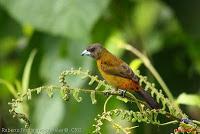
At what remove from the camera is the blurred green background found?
2.69m

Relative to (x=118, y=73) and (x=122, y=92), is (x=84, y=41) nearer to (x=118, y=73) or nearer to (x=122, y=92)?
(x=118, y=73)

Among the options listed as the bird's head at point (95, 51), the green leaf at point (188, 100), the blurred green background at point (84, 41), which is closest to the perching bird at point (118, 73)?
the bird's head at point (95, 51)

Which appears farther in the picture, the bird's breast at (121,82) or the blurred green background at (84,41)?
the blurred green background at (84,41)

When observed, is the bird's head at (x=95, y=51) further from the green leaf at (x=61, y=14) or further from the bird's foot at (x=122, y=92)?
the green leaf at (x=61, y=14)

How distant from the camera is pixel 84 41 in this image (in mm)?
2736

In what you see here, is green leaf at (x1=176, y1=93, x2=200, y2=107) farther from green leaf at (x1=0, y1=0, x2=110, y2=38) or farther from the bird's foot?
green leaf at (x1=0, y1=0, x2=110, y2=38)

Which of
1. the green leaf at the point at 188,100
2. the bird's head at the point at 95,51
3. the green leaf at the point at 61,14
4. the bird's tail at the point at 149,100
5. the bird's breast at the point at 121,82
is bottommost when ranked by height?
the bird's tail at the point at 149,100

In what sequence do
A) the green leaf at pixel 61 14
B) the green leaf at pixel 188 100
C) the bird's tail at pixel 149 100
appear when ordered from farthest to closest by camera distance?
the green leaf at pixel 61 14, the green leaf at pixel 188 100, the bird's tail at pixel 149 100

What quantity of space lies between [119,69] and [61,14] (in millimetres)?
996

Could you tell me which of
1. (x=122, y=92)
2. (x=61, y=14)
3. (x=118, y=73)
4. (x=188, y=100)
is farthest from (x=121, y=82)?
(x=61, y=14)

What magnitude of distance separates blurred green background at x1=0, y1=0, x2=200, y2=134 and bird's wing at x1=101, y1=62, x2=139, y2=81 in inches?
29.5

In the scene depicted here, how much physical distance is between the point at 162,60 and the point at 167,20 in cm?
47

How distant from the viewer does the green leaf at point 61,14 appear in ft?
8.51

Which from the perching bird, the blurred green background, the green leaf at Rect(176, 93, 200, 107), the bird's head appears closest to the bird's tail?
the perching bird
